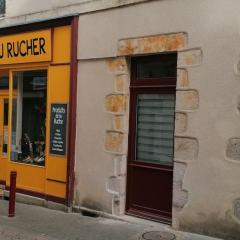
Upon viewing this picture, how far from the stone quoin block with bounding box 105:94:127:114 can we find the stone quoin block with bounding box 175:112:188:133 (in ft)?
3.70

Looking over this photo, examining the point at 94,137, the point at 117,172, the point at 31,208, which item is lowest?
the point at 31,208

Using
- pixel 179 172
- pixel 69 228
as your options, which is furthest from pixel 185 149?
pixel 69 228

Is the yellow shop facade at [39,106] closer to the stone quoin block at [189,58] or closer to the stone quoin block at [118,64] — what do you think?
the stone quoin block at [118,64]

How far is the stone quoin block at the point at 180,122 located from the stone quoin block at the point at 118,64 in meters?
1.34

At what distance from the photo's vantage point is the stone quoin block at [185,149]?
7.21 metres

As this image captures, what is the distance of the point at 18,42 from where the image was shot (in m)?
10.0

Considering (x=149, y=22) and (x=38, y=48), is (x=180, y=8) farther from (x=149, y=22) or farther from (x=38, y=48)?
(x=38, y=48)

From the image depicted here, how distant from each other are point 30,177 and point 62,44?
2.65 m

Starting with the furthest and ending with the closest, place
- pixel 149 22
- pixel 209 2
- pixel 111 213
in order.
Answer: pixel 111 213, pixel 149 22, pixel 209 2

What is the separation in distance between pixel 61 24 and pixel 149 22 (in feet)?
6.70

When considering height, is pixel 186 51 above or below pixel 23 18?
below

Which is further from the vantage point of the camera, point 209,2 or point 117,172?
point 117,172

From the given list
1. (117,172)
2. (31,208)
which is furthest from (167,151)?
(31,208)

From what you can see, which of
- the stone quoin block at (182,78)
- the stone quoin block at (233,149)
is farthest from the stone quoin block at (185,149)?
the stone quoin block at (182,78)
